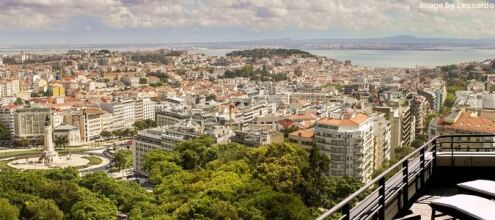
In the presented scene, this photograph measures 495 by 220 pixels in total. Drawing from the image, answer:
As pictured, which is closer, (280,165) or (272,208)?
(272,208)

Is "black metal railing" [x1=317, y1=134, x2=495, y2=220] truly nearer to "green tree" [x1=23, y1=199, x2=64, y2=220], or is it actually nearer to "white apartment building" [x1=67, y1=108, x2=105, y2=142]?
"green tree" [x1=23, y1=199, x2=64, y2=220]

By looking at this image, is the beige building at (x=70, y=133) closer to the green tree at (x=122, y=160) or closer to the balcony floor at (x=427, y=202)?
the green tree at (x=122, y=160)

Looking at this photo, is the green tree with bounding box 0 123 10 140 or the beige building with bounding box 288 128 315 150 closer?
the beige building with bounding box 288 128 315 150

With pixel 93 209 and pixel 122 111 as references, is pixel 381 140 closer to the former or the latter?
pixel 93 209

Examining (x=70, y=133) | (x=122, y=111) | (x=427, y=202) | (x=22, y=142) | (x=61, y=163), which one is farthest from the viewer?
(x=122, y=111)

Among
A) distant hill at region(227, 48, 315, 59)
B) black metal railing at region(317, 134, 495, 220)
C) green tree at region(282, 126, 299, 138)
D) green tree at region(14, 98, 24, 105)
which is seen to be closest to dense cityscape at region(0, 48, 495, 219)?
green tree at region(14, 98, 24, 105)

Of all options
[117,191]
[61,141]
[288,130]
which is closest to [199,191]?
[117,191]

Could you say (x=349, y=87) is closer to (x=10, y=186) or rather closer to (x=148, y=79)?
Answer: (x=148, y=79)
